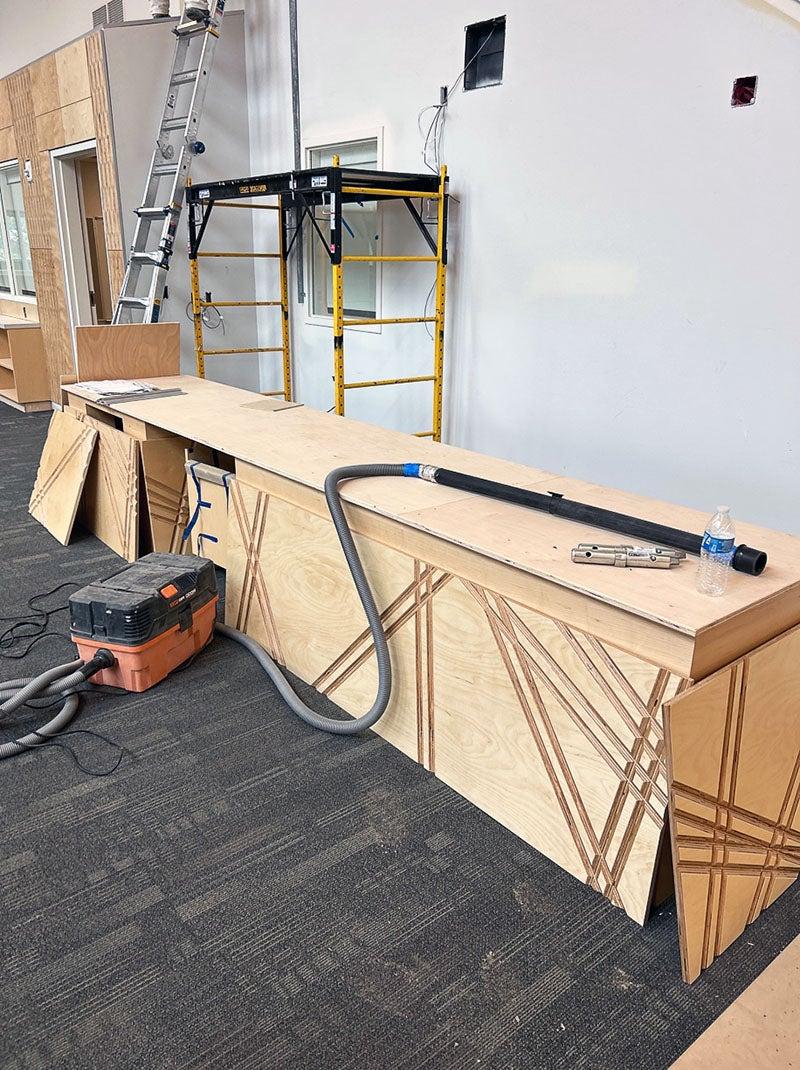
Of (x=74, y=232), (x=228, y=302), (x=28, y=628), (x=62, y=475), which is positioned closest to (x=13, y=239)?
(x=74, y=232)

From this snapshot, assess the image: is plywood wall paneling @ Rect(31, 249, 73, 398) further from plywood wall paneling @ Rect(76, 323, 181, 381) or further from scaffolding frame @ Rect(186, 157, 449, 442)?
plywood wall paneling @ Rect(76, 323, 181, 381)

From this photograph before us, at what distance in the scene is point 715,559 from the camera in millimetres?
1521

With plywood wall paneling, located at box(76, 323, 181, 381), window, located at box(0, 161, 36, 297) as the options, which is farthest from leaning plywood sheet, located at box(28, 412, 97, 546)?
window, located at box(0, 161, 36, 297)

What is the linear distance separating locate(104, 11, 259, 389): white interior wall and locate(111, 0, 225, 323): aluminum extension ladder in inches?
4.2

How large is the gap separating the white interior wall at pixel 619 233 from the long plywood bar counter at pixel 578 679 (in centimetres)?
118

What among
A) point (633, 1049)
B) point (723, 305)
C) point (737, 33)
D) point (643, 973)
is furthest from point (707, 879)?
point (737, 33)

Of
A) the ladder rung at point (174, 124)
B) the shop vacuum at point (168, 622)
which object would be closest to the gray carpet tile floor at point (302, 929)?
the shop vacuum at point (168, 622)

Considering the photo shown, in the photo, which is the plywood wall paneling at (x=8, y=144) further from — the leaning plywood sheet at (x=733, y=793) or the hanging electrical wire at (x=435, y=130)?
the leaning plywood sheet at (x=733, y=793)

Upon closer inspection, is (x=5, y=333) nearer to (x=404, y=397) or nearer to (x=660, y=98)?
(x=404, y=397)

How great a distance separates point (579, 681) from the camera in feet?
5.23

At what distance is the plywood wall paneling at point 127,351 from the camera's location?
12.6 feet

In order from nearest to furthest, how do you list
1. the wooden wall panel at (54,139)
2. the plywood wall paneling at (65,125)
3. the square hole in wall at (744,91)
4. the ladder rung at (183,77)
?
1. the square hole in wall at (744,91)
2. the ladder rung at (183,77)
3. the wooden wall panel at (54,139)
4. the plywood wall paneling at (65,125)

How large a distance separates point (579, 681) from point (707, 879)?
0.46m

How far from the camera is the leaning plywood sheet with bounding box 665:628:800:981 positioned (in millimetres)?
1417
